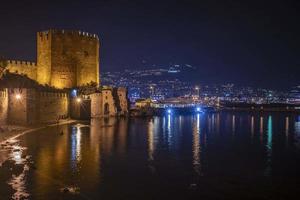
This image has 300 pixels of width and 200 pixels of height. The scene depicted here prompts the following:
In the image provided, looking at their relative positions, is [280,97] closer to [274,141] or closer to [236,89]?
[236,89]

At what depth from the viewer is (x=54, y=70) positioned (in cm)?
2962

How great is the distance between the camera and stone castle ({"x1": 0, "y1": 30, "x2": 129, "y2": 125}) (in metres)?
25.1

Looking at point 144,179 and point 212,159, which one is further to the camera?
point 212,159

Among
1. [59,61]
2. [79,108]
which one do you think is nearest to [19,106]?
[79,108]

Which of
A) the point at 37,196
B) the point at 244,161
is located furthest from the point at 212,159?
the point at 37,196

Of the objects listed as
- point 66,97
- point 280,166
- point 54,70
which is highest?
point 54,70

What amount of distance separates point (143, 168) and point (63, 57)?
18.4 metres

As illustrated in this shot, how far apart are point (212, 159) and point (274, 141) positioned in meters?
8.36

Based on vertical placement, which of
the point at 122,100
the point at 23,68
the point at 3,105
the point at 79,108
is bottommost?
the point at 79,108

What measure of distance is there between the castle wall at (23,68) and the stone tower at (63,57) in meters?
0.35

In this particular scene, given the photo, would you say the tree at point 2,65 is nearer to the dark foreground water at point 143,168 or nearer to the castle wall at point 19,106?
the castle wall at point 19,106

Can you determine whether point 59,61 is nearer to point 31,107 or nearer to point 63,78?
point 63,78

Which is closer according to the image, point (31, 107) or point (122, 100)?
point (31, 107)

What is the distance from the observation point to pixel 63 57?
30.0 metres
